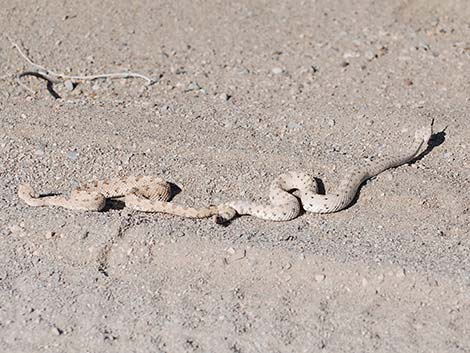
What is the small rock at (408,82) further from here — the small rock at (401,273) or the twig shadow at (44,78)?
the twig shadow at (44,78)

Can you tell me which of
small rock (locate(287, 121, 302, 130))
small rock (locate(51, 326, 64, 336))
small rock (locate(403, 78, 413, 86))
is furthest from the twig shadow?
small rock (locate(51, 326, 64, 336))

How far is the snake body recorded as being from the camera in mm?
8727

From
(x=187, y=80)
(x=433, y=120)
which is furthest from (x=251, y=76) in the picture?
(x=433, y=120)

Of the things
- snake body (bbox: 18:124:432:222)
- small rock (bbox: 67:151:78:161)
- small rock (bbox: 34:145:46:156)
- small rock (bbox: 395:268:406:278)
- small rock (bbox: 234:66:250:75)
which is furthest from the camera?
small rock (bbox: 234:66:250:75)

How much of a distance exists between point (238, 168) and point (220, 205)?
3.60 ft

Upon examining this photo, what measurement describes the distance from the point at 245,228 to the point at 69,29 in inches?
290

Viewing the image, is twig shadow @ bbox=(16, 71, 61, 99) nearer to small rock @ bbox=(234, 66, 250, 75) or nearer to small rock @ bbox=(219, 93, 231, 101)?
small rock @ bbox=(219, 93, 231, 101)

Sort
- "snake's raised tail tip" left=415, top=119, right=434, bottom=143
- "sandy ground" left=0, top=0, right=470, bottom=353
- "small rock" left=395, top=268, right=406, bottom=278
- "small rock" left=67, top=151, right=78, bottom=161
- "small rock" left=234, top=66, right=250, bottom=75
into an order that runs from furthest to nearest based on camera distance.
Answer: "small rock" left=234, top=66, right=250, bottom=75 < "snake's raised tail tip" left=415, top=119, right=434, bottom=143 < "small rock" left=67, top=151, right=78, bottom=161 < "small rock" left=395, top=268, right=406, bottom=278 < "sandy ground" left=0, top=0, right=470, bottom=353

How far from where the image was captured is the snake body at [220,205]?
8727mm

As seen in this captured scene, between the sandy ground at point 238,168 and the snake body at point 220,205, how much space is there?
5.1 inches

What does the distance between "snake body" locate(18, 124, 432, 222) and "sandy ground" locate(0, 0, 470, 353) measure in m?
0.13

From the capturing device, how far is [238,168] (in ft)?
31.9

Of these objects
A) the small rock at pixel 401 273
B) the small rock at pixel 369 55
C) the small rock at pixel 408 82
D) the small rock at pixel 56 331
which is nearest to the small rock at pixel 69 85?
the small rock at pixel 369 55

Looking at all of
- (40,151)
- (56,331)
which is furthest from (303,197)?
(40,151)
